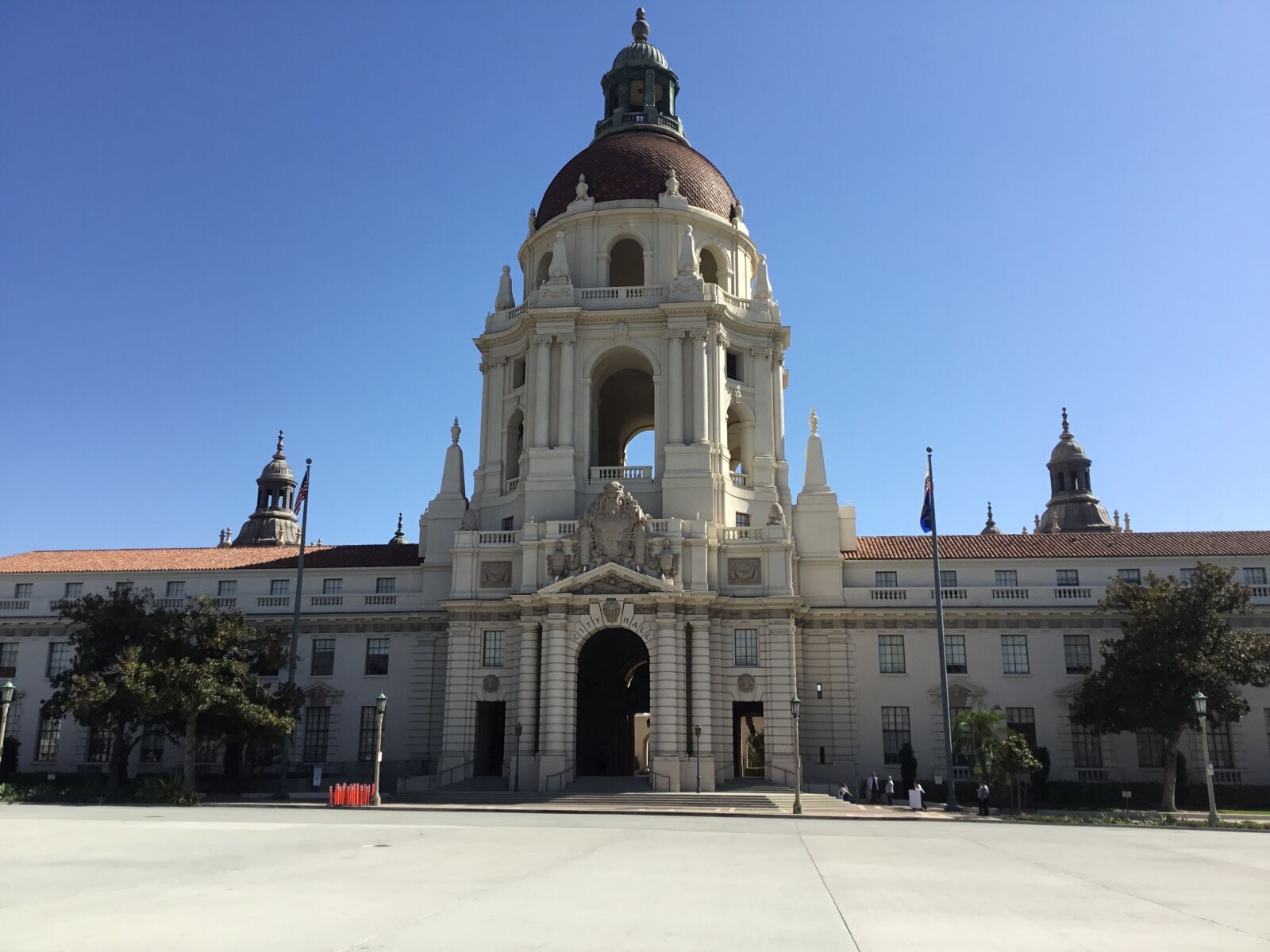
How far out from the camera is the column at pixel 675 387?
55.5 m

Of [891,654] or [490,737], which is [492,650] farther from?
[891,654]

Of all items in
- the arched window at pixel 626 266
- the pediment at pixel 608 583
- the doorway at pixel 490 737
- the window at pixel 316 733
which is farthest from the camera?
the arched window at pixel 626 266

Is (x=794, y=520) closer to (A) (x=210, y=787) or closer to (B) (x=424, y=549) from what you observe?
(B) (x=424, y=549)

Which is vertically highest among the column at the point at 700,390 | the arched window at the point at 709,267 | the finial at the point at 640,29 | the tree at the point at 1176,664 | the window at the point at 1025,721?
the finial at the point at 640,29

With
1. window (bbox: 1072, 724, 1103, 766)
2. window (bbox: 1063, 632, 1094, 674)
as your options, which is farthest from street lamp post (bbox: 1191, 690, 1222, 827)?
window (bbox: 1063, 632, 1094, 674)

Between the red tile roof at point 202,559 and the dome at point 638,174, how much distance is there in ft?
71.9

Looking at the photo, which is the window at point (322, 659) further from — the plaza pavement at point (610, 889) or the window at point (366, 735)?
the plaza pavement at point (610, 889)

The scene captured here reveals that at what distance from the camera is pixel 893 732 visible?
53062 millimetres

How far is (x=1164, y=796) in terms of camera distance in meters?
45.6

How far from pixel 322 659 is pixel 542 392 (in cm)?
1892

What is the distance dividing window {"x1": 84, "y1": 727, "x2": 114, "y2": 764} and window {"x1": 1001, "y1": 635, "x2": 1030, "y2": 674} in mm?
46758

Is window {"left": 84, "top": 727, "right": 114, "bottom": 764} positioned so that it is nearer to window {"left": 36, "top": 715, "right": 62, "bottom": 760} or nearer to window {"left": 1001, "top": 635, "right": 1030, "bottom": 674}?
window {"left": 36, "top": 715, "right": 62, "bottom": 760}

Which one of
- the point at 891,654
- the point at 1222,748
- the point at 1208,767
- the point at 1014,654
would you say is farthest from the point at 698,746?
the point at 1222,748

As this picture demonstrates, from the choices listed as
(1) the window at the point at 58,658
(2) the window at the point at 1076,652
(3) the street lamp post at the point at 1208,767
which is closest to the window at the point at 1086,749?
(2) the window at the point at 1076,652
